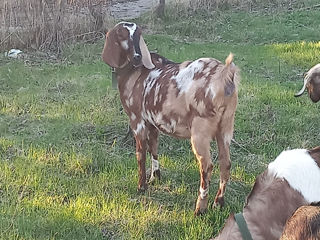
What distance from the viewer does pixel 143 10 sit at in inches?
604

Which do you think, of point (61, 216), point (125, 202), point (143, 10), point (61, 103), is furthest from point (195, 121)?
point (143, 10)

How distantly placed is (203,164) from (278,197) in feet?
4.08

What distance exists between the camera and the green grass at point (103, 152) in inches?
173

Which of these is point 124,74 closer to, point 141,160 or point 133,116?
point 133,116

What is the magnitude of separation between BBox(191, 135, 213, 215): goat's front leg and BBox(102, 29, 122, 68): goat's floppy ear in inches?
47.9

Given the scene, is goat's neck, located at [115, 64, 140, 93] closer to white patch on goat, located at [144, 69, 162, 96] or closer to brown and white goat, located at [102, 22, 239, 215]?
brown and white goat, located at [102, 22, 239, 215]

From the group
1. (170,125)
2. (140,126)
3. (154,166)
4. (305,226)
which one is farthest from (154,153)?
(305,226)

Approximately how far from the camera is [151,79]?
4914 mm

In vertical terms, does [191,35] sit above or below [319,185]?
below

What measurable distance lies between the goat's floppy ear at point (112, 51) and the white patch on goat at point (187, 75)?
2.47 ft

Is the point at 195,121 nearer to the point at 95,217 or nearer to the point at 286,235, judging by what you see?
the point at 95,217

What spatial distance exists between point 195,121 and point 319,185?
1.32 meters

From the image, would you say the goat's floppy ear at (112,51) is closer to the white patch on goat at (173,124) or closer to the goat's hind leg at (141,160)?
the goat's hind leg at (141,160)

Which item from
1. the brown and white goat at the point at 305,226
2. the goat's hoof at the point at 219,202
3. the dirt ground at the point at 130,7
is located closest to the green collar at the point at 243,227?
the brown and white goat at the point at 305,226
